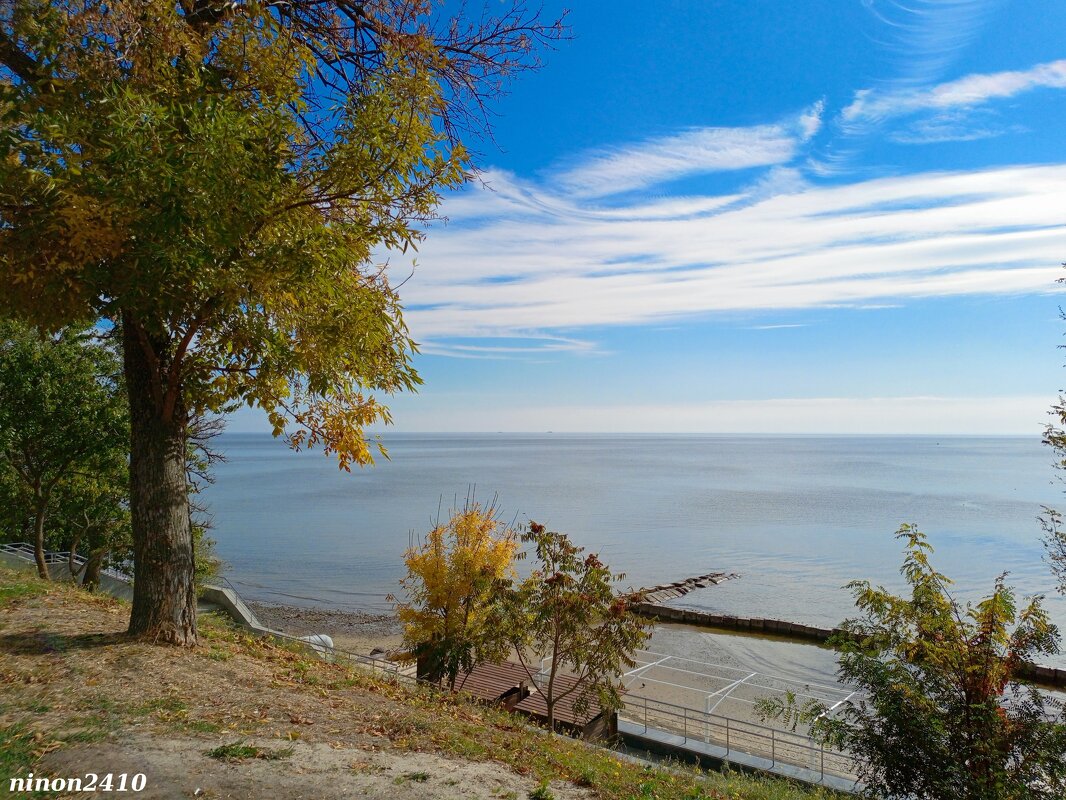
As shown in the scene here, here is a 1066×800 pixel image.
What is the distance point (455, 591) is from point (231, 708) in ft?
52.1

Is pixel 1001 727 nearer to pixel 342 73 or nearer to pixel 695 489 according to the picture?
pixel 342 73

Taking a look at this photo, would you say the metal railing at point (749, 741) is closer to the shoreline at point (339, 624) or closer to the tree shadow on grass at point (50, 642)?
the tree shadow on grass at point (50, 642)

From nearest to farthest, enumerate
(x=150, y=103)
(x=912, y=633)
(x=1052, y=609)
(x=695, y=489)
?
1. (x=150, y=103)
2. (x=912, y=633)
3. (x=1052, y=609)
4. (x=695, y=489)

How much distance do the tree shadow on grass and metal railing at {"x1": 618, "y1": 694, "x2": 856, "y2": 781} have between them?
39.5 ft

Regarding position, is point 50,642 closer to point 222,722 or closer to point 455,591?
point 222,722

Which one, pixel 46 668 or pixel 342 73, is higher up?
pixel 342 73

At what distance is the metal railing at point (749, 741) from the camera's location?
56.1 ft

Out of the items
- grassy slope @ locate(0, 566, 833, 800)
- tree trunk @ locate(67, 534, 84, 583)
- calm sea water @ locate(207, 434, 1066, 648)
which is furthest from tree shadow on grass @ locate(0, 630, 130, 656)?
calm sea water @ locate(207, 434, 1066, 648)

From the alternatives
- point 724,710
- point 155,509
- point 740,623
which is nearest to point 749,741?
point 724,710

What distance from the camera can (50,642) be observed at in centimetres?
852

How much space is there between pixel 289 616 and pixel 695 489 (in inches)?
3398

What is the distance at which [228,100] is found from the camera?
23.2ft

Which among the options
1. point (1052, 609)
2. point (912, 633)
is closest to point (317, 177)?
point (912, 633)

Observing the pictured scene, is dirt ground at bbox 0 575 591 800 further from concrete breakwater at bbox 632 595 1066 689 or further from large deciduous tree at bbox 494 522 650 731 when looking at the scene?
concrete breakwater at bbox 632 595 1066 689
